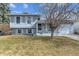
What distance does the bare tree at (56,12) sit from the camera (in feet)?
21.7

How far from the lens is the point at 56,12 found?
21.7 feet

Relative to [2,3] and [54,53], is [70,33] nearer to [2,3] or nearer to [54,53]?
[54,53]

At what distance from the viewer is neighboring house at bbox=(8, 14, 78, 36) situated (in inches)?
260

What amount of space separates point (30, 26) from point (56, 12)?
376mm

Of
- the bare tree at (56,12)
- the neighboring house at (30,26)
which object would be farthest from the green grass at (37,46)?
the bare tree at (56,12)

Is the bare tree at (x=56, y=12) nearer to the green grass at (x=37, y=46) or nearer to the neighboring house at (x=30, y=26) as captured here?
the neighboring house at (x=30, y=26)

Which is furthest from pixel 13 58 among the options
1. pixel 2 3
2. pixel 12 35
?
pixel 2 3

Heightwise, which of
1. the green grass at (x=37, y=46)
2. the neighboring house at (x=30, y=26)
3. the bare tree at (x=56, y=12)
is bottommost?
the green grass at (x=37, y=46)

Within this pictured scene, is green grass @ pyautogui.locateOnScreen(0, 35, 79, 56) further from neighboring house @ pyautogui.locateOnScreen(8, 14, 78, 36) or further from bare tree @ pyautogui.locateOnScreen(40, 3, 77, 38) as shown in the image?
bare tree @ pyautogui.locateOnScreen(40, 3, 77, 38)

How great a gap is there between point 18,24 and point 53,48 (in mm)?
543

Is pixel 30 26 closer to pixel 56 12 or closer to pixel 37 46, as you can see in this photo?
pixel 37 46

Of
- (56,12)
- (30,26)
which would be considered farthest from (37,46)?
(56,12)

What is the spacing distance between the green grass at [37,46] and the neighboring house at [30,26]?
0.07 m

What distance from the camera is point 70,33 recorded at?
6.60m
